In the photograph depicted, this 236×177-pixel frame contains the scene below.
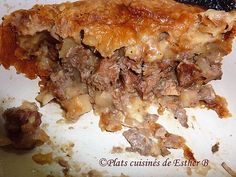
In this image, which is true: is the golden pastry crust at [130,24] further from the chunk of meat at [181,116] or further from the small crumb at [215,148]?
the small crumb at [215,148]

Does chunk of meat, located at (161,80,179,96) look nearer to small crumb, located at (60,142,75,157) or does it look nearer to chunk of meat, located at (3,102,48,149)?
small crumb, located at (60,142,75,157)

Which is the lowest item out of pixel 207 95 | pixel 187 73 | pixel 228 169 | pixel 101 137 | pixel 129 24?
pixel 228 169

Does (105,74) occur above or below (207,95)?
above

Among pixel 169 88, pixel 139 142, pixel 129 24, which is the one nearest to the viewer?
pixel 129 24

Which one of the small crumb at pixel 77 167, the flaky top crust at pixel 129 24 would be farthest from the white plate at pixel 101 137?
the flaky top crust at pixel 129 24

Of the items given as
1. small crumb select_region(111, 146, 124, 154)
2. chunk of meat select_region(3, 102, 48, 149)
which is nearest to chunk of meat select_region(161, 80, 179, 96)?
small crumb select_region(111, 146, 124, 154)

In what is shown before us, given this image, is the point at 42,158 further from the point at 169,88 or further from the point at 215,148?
the point at 215,148

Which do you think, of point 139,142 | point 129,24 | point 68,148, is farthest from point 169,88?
point 68,148
